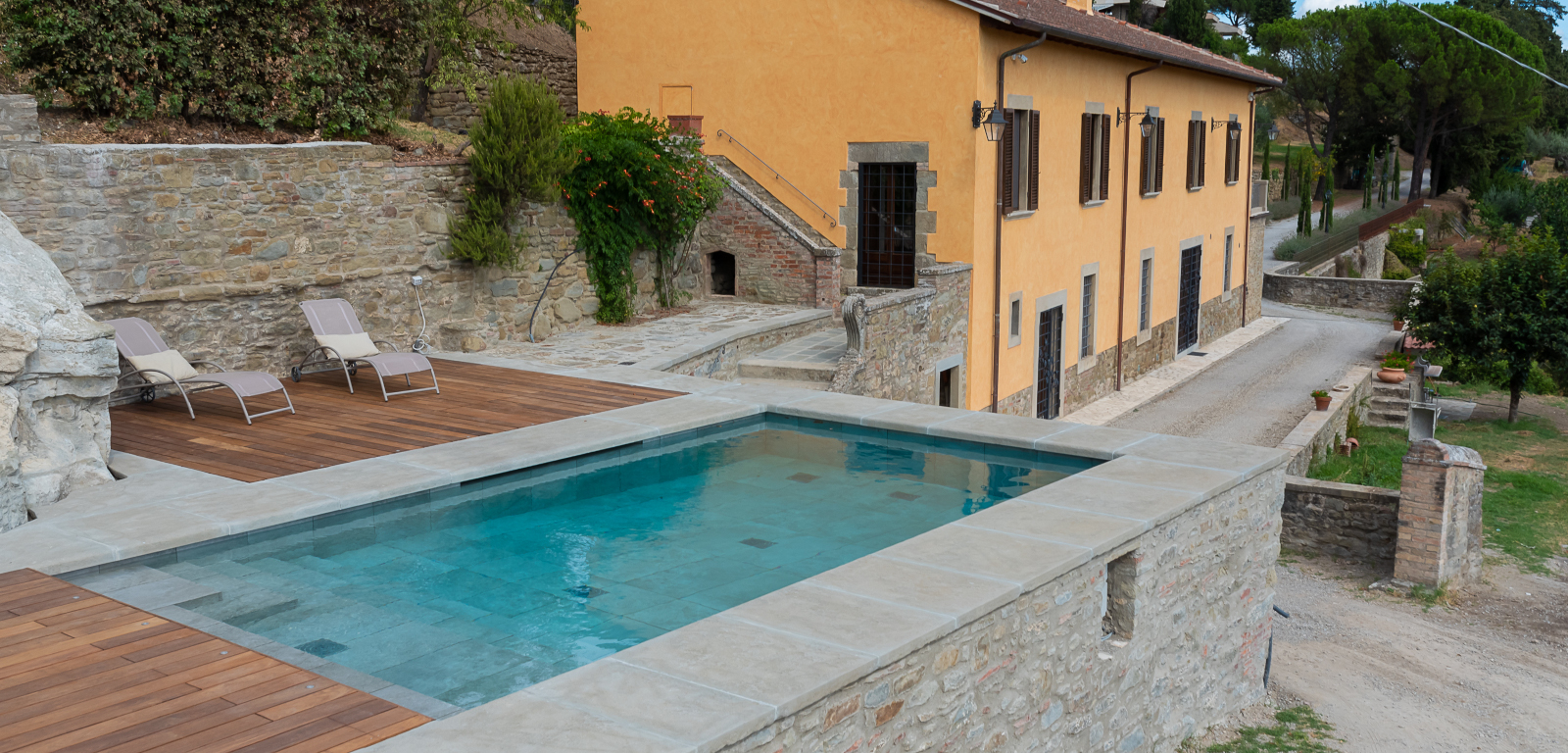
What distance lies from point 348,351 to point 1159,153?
14791mm

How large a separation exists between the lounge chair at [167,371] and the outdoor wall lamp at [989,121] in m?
8.14

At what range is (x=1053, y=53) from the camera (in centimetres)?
1549

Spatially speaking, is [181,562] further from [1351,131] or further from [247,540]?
[1351,131]

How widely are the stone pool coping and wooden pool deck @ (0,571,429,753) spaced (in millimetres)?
378

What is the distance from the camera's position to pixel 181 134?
1046 centimetres

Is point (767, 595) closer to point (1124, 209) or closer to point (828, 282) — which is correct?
point (828, 282)

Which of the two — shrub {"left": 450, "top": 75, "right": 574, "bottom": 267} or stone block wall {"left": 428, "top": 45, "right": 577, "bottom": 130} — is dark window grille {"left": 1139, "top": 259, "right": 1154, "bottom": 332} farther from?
shrub {"left": 450, "top": 75, "right": 574, "bottom": 267}

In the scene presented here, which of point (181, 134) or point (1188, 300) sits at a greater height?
point (181, 134)

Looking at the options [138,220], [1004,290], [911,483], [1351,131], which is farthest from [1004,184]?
[1351,131]

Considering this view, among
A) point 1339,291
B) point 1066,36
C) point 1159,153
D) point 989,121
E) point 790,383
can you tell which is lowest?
point 1339,291

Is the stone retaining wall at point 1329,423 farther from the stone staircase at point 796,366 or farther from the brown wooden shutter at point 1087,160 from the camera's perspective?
the stone staircase at point 796,366

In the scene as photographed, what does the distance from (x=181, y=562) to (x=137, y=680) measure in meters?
1.52

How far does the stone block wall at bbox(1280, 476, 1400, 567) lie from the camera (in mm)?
12328

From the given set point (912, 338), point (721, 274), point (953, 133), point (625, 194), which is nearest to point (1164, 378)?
point (953, 133)
